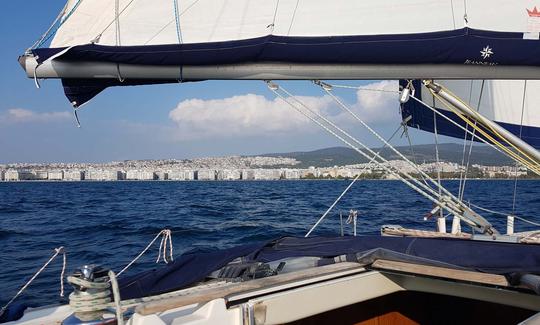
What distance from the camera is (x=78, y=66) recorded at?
308 cm

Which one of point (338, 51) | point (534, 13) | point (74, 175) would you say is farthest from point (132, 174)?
point (534, 13)

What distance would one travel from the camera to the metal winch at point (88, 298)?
1944 mm

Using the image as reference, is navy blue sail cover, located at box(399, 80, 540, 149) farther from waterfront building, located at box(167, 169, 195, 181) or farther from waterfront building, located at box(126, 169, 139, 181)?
waterfront building, located at box(167, 169, 195, 181)

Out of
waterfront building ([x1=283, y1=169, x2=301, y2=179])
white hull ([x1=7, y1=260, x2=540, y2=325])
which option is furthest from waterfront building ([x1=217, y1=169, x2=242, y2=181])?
white hull ([x1=7, y1=260, x2=540, y2=325])

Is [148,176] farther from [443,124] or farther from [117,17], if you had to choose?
[117,17]

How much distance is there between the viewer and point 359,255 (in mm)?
2947

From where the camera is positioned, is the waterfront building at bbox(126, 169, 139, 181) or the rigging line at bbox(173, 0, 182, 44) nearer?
the rigging line at bbox(173, 0, 182, 44)

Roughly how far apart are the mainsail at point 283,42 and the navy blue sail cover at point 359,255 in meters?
1.01

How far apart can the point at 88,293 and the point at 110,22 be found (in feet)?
6.29

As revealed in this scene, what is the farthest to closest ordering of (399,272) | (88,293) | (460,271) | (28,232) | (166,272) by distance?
1. (28,232)
2. (166,272)
3. (399,272)
4. (460,271)
5. (88,293)

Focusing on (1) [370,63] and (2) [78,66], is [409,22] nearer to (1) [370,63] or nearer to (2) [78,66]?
(1) [370,63]

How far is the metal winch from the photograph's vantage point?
1.94 meters

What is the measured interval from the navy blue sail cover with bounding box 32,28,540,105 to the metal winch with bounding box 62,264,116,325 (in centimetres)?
150

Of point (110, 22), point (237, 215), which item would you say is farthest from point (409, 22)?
point (237, 215)
